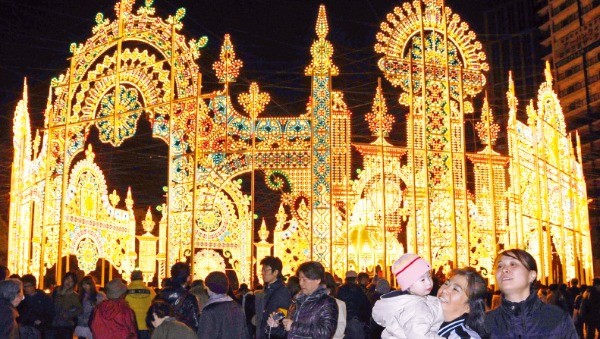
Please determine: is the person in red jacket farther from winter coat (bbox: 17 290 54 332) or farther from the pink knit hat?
the pink knit hat

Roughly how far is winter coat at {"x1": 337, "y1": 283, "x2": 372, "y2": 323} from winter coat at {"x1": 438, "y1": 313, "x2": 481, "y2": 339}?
542 centimetres

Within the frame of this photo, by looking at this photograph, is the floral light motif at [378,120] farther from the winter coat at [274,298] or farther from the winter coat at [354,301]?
the winter coat at [274,298]

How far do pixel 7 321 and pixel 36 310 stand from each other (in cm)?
317

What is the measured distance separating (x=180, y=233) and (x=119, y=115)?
3.10 m

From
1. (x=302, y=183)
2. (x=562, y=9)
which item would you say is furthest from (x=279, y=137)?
(x=562, y=9)

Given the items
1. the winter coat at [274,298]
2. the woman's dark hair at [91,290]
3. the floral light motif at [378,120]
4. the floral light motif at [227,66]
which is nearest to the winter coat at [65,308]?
A: the woman's dark hair at [91,290]

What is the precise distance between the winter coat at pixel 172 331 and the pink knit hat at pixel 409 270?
221 cm

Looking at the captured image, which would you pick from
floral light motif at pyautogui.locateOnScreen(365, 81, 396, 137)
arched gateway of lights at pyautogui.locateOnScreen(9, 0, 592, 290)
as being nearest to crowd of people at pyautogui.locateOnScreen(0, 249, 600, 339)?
arched gateway of lights at pyautogui.locateOnScreen(9, 0, 592, 290)

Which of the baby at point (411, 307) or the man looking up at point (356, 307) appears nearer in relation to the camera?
the baby at point (411, 307)

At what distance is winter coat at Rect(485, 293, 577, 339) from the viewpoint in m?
4.64

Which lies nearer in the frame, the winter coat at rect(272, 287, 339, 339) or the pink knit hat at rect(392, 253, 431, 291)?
the pink knit hat at rect(392, 253, 431, 291)

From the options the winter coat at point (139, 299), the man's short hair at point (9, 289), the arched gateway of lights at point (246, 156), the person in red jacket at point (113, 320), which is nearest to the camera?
the man's short hair at point (9, 289)

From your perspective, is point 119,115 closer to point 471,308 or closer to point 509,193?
Answer: point 509,193

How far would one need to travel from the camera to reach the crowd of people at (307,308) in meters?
4.66
